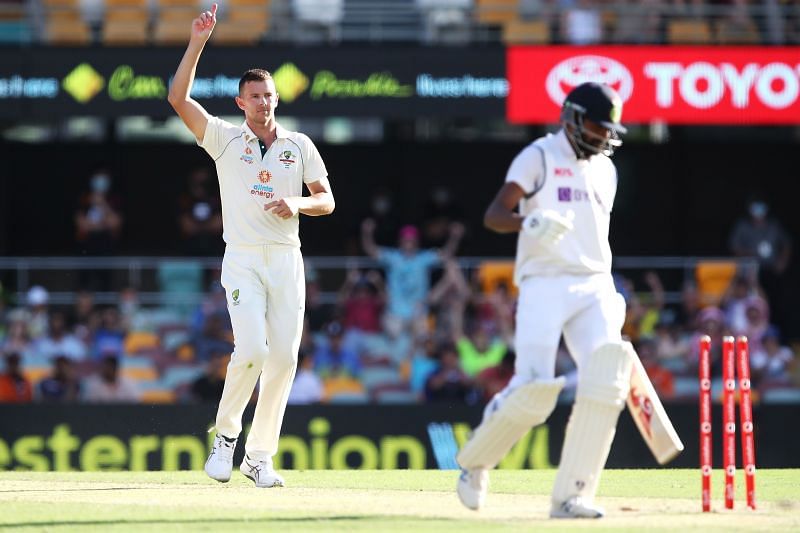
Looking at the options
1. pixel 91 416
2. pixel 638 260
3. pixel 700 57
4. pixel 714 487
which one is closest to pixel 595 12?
pixel 700 57

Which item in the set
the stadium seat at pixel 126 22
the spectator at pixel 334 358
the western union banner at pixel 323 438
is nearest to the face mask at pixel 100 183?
the stadium seat at pixel 126 22

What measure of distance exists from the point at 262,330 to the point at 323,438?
477cm

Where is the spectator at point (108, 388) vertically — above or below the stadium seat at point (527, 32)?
below

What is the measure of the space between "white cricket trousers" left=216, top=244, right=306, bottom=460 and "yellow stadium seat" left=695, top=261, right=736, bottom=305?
9702 mm

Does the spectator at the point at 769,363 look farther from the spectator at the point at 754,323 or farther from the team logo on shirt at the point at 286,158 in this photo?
the team logo on shirt at the point at 286,158

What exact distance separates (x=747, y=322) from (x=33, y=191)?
9304 millimetres

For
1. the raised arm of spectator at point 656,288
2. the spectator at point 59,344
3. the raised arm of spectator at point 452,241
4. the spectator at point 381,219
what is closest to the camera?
the spectator at point 59,344

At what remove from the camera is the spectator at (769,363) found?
14953mm

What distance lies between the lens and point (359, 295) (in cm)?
1620

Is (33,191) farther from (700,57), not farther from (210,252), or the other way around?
(700,57)

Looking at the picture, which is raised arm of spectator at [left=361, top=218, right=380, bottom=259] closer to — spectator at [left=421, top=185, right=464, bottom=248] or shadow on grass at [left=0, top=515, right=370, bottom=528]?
spectator at [left=421, top=185, right=464, bottom=248]

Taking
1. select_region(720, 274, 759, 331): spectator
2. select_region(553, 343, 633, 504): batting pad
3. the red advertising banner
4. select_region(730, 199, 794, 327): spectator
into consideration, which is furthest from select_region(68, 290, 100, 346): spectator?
select_region(553, 343, 633, 504): batting pad

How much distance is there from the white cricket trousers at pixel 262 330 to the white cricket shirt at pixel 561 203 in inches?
61.8

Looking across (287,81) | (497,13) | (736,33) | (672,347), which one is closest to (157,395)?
(287,81)
